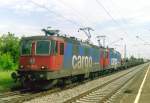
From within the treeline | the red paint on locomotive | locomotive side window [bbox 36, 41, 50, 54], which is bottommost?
the red paint on locomotive

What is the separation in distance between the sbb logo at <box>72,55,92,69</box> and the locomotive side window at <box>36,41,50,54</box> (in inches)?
151

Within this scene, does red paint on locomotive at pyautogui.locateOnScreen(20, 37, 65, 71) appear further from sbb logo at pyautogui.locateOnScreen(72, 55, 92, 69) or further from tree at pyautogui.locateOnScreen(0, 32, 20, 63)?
tree at pyautogui.locateOnScreen(0, 32, 20, 63)

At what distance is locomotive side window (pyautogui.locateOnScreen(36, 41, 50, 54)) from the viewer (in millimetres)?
20913

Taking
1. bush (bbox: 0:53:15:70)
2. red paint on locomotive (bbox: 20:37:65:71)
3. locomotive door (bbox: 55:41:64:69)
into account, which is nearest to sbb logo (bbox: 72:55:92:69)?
locomotive door (bbox: 55:41:64:69)

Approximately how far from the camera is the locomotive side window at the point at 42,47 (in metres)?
20.9

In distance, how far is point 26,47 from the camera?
21453 millimetres

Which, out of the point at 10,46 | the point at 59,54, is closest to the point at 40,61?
the point at 59,54

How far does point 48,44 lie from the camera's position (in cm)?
2095

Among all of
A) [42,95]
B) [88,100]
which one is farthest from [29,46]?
[88,100]

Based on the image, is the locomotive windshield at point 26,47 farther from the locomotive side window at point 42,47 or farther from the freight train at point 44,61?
the locomotive side window at point 42,47

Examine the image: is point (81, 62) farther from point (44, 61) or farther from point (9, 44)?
point (9, 44)

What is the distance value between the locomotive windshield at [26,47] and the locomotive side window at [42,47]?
478mm

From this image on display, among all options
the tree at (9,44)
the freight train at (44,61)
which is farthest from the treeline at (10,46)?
the freight train at (44,61)

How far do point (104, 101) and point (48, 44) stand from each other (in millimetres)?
5800
